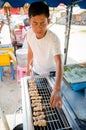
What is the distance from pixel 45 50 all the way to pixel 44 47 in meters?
0.03

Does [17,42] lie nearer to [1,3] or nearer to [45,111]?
[1,3]

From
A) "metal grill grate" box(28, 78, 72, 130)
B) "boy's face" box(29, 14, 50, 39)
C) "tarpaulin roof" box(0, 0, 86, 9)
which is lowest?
"metal grill grate" box(28, 78, 72, 130)

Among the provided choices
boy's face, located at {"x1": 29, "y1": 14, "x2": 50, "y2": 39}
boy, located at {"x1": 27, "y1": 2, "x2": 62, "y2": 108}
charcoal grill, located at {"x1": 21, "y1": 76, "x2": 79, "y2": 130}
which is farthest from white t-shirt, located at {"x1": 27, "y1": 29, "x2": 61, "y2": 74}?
charcoal grill, located at {"x1": 21, "y1": 76, "x2": 79, "y2": 130}

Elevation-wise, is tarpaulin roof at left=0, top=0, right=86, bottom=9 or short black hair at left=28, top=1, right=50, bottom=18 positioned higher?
tarpaulin roof at left=0, top=0, right=86, bottom=9

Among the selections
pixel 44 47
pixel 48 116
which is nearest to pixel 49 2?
pixel 44 47

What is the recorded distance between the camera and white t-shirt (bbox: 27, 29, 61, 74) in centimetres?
141

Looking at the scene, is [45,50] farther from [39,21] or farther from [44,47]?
[39,21]

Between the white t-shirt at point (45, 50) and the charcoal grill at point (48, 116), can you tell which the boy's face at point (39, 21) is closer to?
the white t-shirt at point (45, 50)

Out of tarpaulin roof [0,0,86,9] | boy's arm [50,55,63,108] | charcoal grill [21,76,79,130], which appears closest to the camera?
charcoal grill [21,76,79,130]

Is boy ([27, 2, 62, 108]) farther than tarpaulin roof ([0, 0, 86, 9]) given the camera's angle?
No

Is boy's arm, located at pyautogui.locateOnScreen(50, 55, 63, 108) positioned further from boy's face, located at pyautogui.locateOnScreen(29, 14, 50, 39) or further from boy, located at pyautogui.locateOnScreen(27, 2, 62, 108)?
boy's face, located at pyautogui.locateOnScreen(29, 14, 50, 39)

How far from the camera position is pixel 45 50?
1.51 meters

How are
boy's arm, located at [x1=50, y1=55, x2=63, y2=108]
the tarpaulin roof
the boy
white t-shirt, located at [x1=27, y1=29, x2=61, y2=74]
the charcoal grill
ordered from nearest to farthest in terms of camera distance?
the charcoal grill
boy's arm, located at [x1=50, y1=55, x2=63, y2=108]
the boy
white t-shirt, located at [x1=27, y1=29, x2=61, y2=74]
the tarpaulin roof

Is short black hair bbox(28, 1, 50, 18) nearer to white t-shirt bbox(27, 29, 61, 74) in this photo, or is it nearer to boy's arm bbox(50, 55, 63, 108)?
white t-shirt bbox(27, 29, 61, 74)
